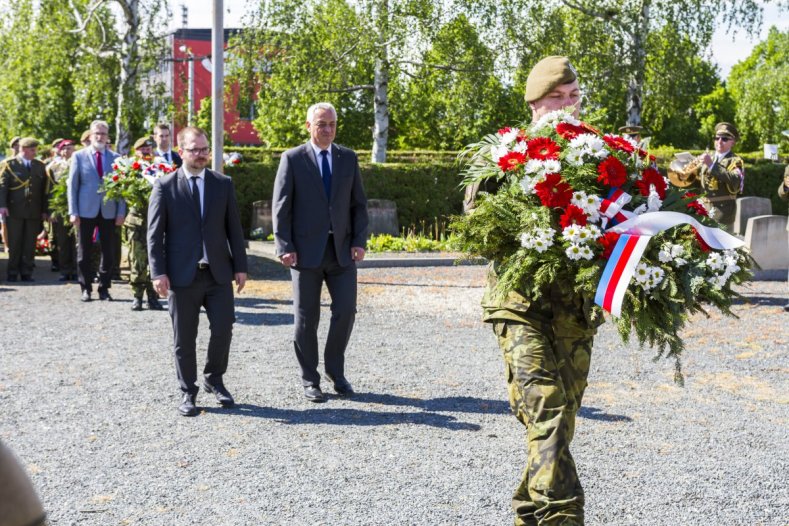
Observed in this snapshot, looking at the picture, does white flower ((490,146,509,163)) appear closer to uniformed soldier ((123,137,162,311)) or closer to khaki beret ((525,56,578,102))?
khaki beret ((525,56,578,102))

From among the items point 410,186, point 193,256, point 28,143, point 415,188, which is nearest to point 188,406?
point 193,256

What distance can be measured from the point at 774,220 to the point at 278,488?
12.5 m

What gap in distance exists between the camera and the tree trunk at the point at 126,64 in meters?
25.5

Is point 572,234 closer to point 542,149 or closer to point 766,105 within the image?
point 542,149

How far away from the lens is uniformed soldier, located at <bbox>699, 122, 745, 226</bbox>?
40.5ft

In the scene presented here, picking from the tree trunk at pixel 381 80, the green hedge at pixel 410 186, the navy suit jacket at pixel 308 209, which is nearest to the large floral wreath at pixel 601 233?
the navy suit jacket at pixel 308 209

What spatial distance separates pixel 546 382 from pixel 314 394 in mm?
3544

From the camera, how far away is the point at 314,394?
7465 mm

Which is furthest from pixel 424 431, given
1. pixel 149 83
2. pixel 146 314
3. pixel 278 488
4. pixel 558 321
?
pixel 149 83

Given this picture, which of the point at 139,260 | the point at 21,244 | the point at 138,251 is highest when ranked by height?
the point at 138,251

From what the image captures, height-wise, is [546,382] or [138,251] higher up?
[546,382]

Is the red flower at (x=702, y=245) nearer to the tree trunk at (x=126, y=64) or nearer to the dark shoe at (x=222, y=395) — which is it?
the dark shoe at (x=222, y=395)

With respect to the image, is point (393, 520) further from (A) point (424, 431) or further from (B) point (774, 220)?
(B) point (774, 220)

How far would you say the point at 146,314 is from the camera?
38.7ft
